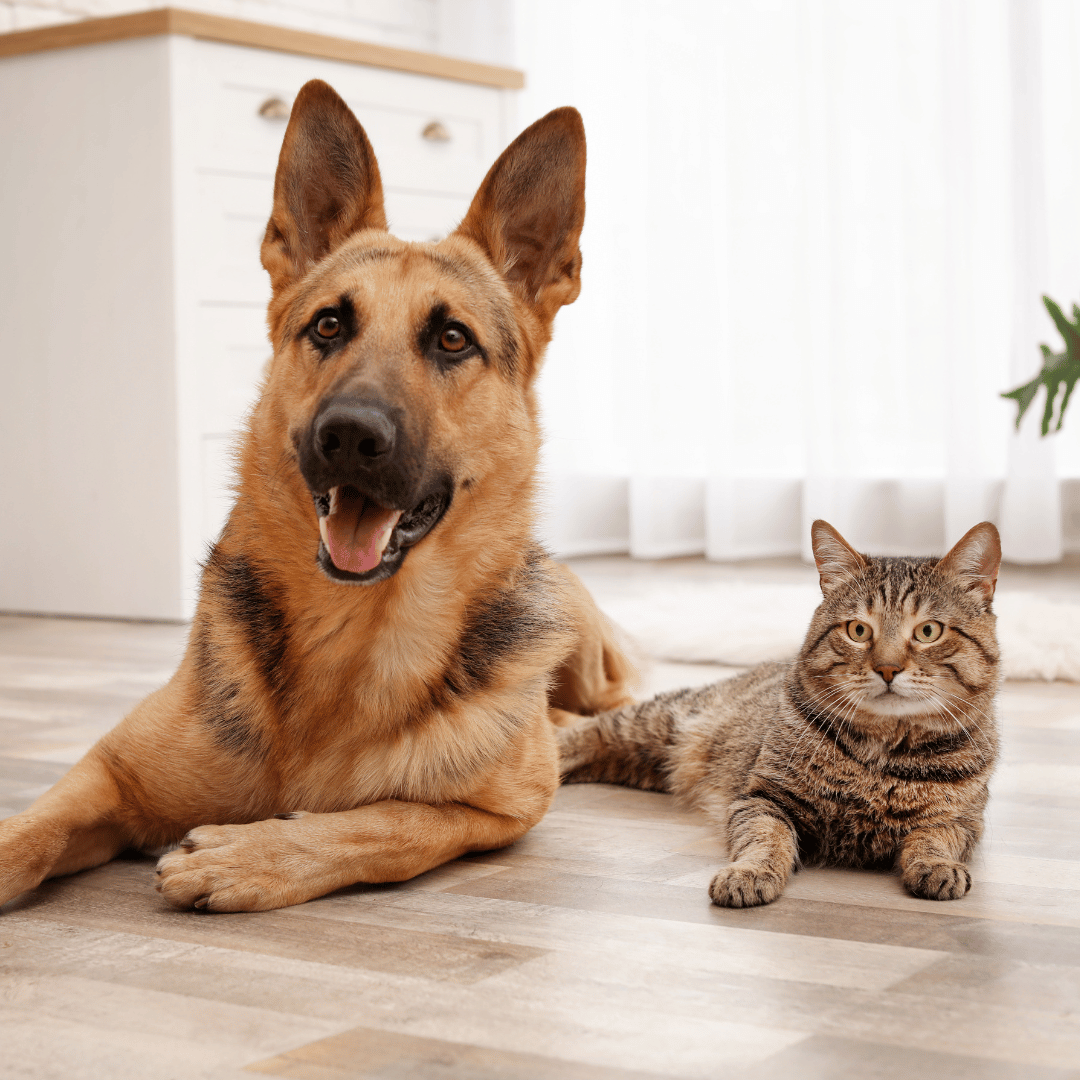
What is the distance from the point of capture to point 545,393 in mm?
7000

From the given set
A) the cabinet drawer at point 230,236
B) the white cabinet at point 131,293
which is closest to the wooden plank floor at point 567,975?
the white cabinet at point 131,293

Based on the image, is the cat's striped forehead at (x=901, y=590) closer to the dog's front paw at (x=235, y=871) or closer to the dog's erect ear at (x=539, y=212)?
the dog's erect ear at (x=539, y=212)

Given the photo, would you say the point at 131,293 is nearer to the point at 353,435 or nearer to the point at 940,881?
the point at 353,435

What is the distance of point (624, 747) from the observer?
109 inches

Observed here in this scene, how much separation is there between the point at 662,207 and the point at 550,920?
5.29 metres

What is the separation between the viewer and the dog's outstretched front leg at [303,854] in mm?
1824

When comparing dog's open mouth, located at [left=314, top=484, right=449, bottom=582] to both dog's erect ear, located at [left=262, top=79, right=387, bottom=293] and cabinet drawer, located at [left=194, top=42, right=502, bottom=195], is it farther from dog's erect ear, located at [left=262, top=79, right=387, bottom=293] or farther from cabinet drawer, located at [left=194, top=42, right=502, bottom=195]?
cabinet drawer, located at [left=194, top=42, right=502, bottom=195]

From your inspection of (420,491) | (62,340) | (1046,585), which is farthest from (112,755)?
(1046,585)

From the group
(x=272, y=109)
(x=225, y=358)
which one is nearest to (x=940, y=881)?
(x=225, y=358)

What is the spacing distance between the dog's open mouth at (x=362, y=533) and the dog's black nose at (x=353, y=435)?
0.08m

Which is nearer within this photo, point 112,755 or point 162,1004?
point 162,1004

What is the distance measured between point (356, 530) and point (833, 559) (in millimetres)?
785

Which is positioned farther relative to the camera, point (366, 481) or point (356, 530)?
point (356, 530)

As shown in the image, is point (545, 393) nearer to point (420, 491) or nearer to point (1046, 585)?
point (1046, 585)
